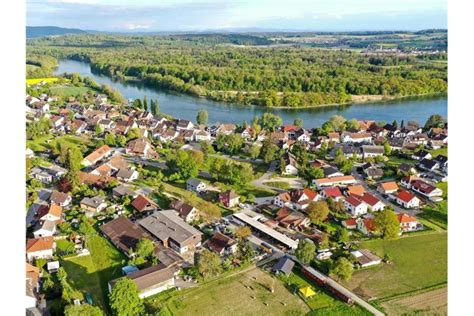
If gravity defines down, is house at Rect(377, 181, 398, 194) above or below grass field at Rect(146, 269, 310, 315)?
above

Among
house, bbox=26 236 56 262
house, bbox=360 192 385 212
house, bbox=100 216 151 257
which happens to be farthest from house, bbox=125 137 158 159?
house, bbox=360 192 385 212

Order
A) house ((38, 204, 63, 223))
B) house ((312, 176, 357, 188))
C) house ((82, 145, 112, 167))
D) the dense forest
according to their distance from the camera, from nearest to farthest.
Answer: house ((38, 204, 63, 223)) → house ((312, 176, 357, 188)) → house ((82, 145, 112, 167)) → the dense forest

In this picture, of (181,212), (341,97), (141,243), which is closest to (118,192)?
(181,212)

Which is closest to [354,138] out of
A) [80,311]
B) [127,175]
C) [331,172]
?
[331,172]

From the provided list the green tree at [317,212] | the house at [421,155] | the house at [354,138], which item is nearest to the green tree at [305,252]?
the green tree at [317,212]

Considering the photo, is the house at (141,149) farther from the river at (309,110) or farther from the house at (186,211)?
the river at (309,110)

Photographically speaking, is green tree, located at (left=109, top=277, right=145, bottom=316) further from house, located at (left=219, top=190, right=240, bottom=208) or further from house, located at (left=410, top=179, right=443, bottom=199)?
house, located at (left=410, top=179, right=443, bottom=199)

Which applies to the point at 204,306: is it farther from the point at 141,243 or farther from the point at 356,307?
the point at 356,307
